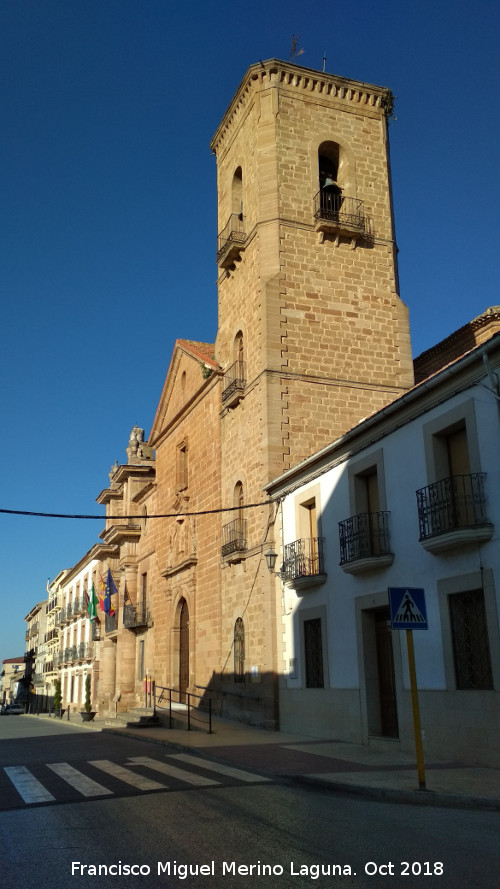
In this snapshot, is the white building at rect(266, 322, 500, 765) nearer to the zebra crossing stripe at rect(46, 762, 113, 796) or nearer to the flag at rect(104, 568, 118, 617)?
the zebra crossing stripe at rect(46, 762, 113, 796)

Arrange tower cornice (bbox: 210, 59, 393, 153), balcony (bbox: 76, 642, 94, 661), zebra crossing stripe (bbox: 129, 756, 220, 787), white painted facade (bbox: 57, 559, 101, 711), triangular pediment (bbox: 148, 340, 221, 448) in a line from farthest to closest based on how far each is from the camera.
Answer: white painted facade (bbox: 57, 559, 101, 711) < balcony (bbox: 76, 642, 94, 661) < triangular pediment (bbox: 148, 340, 221, 448) < tower cornice (bbox: 210, 59, 393, 153) < zebra crossing stripe (bbox: 129, 756, 220, 787)

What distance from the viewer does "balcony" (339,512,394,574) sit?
13.9 metres

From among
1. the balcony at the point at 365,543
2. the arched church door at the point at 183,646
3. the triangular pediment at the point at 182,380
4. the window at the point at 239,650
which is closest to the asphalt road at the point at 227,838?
the balcony at the point at 365,543

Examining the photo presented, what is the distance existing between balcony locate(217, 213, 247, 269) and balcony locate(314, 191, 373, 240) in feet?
7.91

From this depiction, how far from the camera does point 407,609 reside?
31.0 feet

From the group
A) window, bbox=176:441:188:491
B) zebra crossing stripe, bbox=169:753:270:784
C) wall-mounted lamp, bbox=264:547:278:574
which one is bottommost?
zebra crossing stripe, bbox=169:753:270:784

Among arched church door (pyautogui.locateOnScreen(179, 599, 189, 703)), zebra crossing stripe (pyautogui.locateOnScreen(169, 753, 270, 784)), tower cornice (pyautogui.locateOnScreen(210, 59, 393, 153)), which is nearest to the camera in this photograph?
zebra crossing stripe (pyautogui.locateOnScreen(169, 753, 270, 784))

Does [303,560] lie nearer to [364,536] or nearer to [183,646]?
[364,536]

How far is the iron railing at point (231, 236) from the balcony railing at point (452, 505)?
1273 centimetres

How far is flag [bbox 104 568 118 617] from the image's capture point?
3553cm

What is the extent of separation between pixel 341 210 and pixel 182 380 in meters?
8.73

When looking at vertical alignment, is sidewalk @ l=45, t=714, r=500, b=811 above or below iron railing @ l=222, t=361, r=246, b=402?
below

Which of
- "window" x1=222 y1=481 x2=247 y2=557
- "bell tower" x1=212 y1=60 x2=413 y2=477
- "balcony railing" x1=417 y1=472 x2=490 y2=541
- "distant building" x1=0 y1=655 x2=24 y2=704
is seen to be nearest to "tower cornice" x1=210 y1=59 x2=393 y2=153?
"bell tower" x1=212 y1=60 x2=413 y2=477

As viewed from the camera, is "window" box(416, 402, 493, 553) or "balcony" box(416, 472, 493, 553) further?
"window" box(416, 402, 493, 553)
